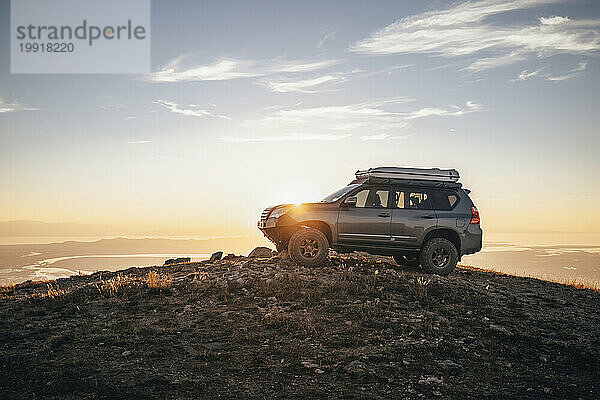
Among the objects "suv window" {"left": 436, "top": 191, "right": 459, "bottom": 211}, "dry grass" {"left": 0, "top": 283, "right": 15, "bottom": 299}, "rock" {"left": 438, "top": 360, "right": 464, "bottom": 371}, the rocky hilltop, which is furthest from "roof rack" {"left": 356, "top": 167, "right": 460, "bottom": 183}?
"dry grass" {"left": 0, "top": 283, "right": 15, "bottom": 299}

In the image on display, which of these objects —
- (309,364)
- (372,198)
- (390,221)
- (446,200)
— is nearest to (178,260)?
(372,198)

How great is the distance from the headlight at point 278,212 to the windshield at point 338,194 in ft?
3.55

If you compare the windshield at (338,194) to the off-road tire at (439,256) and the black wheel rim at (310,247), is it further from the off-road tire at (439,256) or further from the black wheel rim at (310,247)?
the off-road tire at (439,256)

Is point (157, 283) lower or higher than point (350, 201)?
lower

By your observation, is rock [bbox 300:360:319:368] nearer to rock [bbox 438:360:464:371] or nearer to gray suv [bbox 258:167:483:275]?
rock [bbox 438:360:464:371]

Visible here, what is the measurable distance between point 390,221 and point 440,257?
5.87 ft

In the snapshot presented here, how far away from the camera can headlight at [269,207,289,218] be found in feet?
45.8

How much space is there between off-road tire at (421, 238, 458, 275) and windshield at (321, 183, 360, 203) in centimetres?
254

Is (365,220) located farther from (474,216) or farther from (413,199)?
(474,216)

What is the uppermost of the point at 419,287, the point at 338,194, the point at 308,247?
the point at 338,194

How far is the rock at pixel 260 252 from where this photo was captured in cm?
1872

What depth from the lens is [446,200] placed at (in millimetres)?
14180

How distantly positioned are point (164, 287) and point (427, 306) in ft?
20.4

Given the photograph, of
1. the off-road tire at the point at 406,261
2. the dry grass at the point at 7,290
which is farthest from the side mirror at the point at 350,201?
the dry grass at the point at 7,290
